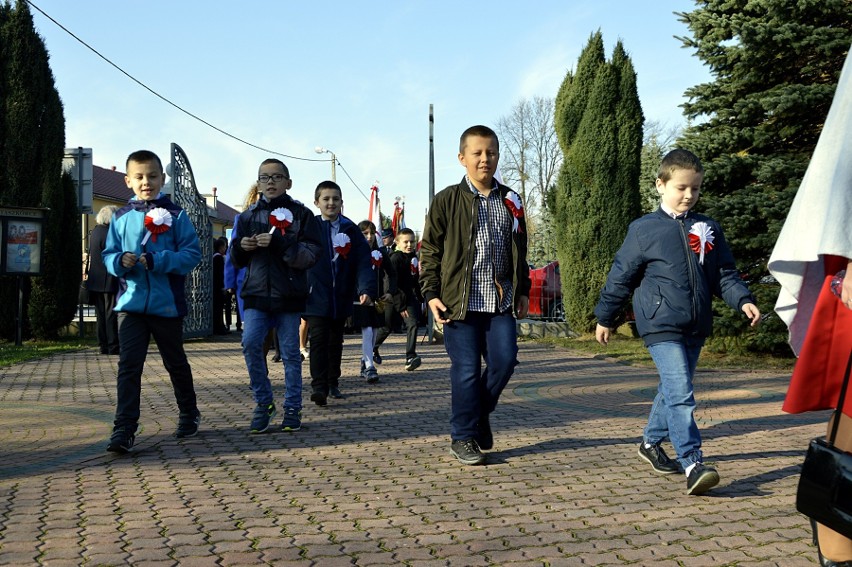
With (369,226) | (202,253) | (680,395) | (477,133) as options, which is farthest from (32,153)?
(680,395)

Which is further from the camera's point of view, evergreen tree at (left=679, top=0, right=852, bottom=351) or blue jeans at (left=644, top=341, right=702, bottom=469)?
evergreen tree at (left=679, top=0, right=852, bottom=351)

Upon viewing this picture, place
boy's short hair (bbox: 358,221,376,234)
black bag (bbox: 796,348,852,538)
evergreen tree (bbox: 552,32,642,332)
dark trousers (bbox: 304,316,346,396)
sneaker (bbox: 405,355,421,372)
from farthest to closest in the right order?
evergreen tree (bbox: 552,32,642,332) < sneaker (bbox: 405,355,421,372) < boy's short hair (bbox: 358,221,376,234) < dark trousers (bbox: 304,316,346,396) < black bag (bbox: 796,348,852,538)

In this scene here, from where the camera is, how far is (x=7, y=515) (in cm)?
416

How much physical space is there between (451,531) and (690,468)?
148 cm

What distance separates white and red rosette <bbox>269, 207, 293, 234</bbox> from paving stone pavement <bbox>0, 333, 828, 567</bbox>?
1562 mm

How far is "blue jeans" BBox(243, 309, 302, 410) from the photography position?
6.41 metres

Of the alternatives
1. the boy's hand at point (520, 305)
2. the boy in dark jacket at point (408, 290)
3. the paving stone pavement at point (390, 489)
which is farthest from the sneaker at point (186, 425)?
the boy in dark jacket at point (408, 290)

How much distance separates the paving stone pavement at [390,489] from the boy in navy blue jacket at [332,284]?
389 millimetres

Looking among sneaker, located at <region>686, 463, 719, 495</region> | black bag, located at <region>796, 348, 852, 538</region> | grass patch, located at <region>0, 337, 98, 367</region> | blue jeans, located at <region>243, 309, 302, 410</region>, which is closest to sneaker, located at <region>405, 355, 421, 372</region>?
blue jeans, located at <region>243, 309, 302, 410</region>

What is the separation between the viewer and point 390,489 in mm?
4699

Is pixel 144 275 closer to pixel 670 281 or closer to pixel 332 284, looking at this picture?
pixel 332 284

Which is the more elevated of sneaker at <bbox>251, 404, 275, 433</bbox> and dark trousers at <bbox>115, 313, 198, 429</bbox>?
dark trousers at <bbox>115, 313, 198, 429</bbox>

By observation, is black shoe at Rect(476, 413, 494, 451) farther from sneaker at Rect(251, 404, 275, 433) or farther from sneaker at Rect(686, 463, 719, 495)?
sneaker at Rect(251, 404, 275, 433)

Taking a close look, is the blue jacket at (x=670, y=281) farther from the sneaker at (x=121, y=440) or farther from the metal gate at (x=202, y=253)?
the metal gate at (x=202, y=253)
